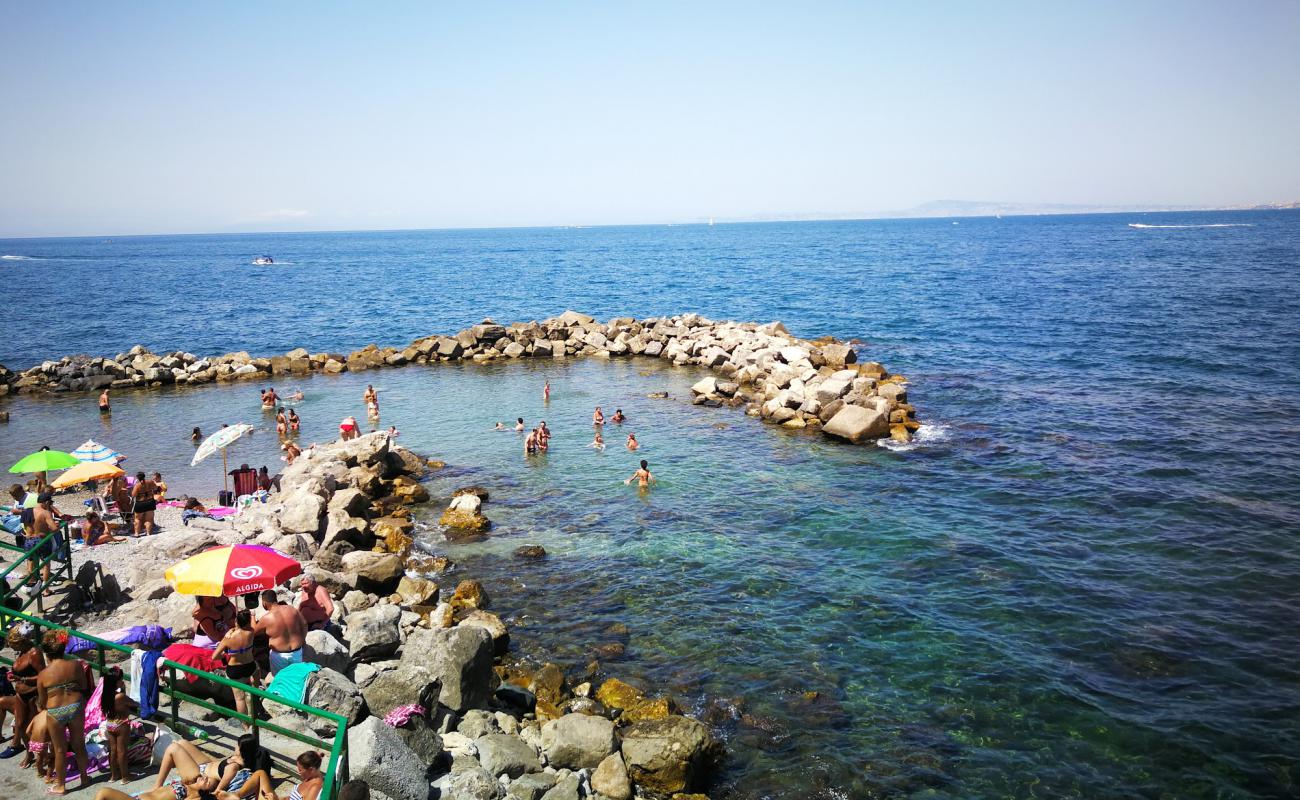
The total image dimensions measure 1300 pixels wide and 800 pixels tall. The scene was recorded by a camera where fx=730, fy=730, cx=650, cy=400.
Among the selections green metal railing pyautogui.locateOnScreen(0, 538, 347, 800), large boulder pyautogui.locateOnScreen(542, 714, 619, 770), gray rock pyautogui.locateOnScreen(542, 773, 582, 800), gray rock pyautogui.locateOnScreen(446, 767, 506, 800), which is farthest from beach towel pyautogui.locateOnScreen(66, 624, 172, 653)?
gray rock pyautogui.locateOnScreen(542, 773, 582, 800)

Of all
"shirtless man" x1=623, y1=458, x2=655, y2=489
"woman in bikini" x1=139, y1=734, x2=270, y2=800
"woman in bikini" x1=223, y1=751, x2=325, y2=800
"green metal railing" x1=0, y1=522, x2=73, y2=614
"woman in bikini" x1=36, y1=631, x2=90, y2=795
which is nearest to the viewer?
"woman in bikini" x1=223, y1=751, x2=325, y2=800

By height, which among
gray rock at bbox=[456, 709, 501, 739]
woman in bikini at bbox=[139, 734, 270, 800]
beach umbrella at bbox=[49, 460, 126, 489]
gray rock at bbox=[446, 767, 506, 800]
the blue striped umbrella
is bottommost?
gray rock at bbox=[456, 709, 501, 739]

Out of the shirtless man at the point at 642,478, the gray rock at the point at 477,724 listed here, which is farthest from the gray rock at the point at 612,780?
the shirtless man at the point at 642,478

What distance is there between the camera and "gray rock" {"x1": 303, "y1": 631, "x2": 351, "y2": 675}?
1328 centimetres

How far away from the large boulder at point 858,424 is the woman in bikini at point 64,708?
26.9 meters

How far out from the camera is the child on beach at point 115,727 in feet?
32.0

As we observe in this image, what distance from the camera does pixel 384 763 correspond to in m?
10.1

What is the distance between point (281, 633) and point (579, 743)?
5.58 m

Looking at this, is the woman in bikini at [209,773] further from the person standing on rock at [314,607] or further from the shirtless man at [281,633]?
the person standing on rock at [314,607]

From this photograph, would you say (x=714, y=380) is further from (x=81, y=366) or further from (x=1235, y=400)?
(x=81, y=366)

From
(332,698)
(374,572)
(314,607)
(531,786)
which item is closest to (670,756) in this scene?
(531,786)

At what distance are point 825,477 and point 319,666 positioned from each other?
19145mm

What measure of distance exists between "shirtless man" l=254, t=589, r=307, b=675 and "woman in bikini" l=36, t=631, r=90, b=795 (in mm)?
2931

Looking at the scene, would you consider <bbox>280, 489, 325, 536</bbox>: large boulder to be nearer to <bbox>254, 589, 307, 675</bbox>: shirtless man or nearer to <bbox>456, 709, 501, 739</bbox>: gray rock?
<bbox>254, 589, 307, 675</bbox>: shirtless man
